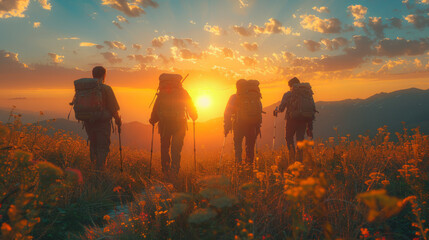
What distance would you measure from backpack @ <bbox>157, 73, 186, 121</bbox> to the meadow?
6.44 ft

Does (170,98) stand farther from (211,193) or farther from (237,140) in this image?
(211,193)

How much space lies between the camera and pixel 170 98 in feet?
24.2

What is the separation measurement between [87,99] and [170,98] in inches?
81.4

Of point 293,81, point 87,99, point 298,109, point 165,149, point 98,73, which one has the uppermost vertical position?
point 98,73

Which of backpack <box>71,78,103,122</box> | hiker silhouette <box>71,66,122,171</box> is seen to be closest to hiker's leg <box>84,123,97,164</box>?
hiker silhouette <box>71,66,122,171</box>

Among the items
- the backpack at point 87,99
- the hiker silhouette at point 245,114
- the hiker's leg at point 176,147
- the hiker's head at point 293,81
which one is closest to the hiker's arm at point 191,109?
the hiker's leg at point 176,147

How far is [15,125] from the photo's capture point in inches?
220

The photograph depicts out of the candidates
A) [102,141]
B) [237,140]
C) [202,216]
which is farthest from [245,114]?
[202,216]

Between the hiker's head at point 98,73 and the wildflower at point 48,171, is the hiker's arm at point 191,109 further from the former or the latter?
the wildflower at point 48,171

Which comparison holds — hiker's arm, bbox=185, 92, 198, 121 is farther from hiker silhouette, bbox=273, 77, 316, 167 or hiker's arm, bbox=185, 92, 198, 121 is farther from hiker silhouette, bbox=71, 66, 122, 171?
hiker silhouette, bbox=273, 77, 316, 167

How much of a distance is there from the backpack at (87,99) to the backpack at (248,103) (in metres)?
3.84

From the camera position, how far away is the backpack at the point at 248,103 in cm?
794

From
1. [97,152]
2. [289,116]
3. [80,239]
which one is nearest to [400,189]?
[289,116]

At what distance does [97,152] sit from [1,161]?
429 cm
